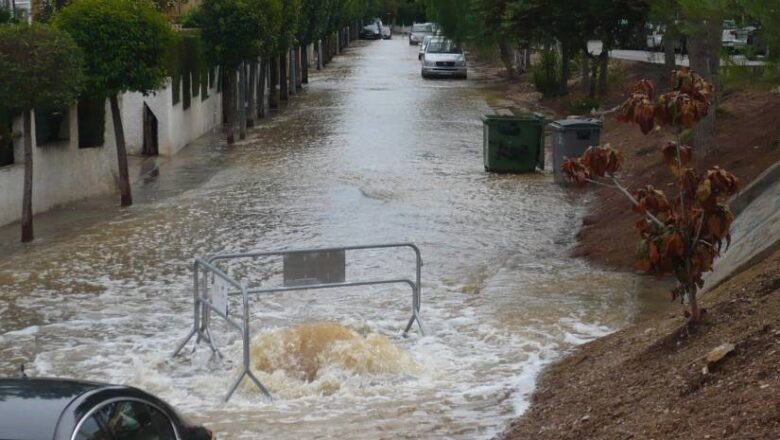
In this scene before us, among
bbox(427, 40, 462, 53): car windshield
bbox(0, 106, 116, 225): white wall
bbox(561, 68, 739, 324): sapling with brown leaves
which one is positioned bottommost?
bbox(0, 106, 116, 225): white wall

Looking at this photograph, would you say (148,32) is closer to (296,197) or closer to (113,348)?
(296,197)

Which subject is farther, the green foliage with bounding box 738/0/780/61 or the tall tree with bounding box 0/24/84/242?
the tall tree with bounding box 0/24/84/242

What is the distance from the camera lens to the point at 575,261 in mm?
15008

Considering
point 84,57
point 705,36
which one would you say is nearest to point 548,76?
point 84,57

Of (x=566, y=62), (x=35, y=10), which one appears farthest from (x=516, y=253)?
(x=566, y=62)

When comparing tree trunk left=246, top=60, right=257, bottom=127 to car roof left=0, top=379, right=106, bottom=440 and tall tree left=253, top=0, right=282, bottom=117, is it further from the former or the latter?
car roof left=0, top=379, right=106, bottom=440

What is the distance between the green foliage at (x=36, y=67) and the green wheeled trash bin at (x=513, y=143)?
8749 mm

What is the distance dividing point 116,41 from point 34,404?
14.6 meters

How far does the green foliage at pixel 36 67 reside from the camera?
52.3 ft

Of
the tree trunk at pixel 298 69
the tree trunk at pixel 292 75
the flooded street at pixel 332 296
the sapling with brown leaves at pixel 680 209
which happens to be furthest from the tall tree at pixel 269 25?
the sapling with brown leaves at pixel 680 209

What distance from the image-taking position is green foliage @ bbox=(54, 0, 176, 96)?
1884cm

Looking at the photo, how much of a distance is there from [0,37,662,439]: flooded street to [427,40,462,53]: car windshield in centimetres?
2809

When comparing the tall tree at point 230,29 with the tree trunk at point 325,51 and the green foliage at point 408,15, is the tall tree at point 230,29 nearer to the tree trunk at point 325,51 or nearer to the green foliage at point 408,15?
the tree trunk at point 325,51

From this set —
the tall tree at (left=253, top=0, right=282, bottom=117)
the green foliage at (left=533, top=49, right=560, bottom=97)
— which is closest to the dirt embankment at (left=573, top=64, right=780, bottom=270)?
the tall tree at (left=253, top=0, right=282, bottom=117)
